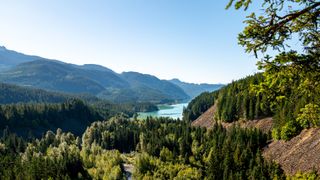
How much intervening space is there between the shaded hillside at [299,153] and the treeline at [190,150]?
12.8 ft

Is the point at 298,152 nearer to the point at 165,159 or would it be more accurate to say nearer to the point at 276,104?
the point at 165,159

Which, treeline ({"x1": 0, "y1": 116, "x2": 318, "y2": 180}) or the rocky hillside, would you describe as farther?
treeline ({"x1": 0, "y1": 116, "x2": 318, "y2": 180})

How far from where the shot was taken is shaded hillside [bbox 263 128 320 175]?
A: 8532cm

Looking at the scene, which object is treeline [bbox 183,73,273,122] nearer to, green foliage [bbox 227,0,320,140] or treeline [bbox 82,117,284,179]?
treeline [bbox 82,117,284,179]

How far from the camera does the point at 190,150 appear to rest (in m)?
135

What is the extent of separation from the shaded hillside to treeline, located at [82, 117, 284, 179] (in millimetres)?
3901

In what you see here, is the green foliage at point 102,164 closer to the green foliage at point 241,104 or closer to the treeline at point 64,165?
the treeline at point 64,165

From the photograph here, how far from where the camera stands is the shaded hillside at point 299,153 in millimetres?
85319

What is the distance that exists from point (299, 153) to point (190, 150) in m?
50.1

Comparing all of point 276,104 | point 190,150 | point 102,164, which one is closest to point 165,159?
point 190,150

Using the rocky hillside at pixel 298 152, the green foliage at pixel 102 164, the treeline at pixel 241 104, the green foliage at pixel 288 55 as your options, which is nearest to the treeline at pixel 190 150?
the rocky hillside at pixel 298 152

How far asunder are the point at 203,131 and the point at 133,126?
1906 inches

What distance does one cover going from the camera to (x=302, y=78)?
1959 cm

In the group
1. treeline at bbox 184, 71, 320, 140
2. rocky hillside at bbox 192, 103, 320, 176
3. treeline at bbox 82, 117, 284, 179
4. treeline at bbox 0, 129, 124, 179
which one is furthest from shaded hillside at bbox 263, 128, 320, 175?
treeline at bbox 0, 129, 124, 179
